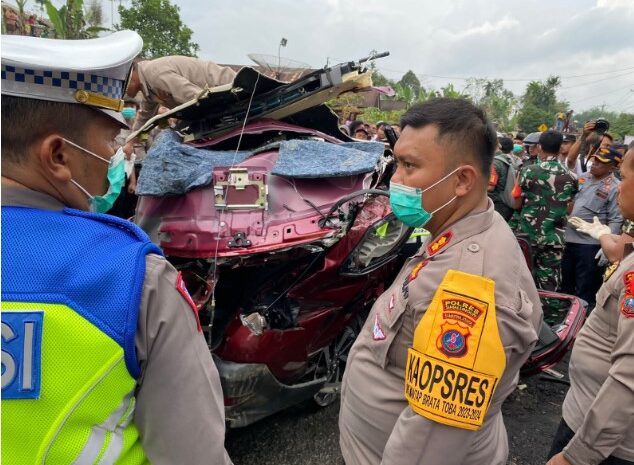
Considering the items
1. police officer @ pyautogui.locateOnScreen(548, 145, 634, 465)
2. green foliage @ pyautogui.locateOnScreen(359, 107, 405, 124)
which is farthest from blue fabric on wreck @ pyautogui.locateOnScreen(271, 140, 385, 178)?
green foliage @ pyautogui.locateOnScreen(359, 107, 405, 124)

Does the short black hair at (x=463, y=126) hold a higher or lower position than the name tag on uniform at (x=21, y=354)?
higher

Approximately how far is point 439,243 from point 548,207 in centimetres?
387

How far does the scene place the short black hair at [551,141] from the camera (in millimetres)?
4742

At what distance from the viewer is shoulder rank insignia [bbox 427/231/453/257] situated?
4.71ft

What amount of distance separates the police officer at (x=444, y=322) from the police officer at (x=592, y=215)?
3832 millimetres

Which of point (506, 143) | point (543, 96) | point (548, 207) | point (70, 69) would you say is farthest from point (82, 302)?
point (543, 96)

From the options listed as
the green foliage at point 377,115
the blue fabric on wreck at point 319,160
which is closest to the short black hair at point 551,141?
the blue fabric on wreck at point 319,160

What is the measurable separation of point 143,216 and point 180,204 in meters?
0.30

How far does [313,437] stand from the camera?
2.81 m

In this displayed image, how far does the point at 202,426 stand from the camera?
0.96m

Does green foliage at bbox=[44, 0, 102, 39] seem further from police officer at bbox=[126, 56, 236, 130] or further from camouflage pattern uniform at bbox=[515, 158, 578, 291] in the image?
camouflage pattern uniform at bbox=[515, 158, 578, 291]

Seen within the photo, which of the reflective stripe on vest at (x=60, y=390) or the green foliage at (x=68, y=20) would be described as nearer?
the reflective stripe on vest at (x=60, y=390)

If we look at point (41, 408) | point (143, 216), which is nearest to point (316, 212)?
point (143, 216)

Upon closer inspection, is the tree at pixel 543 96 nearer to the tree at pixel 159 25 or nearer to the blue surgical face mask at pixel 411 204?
the tree at pixel 159 25
